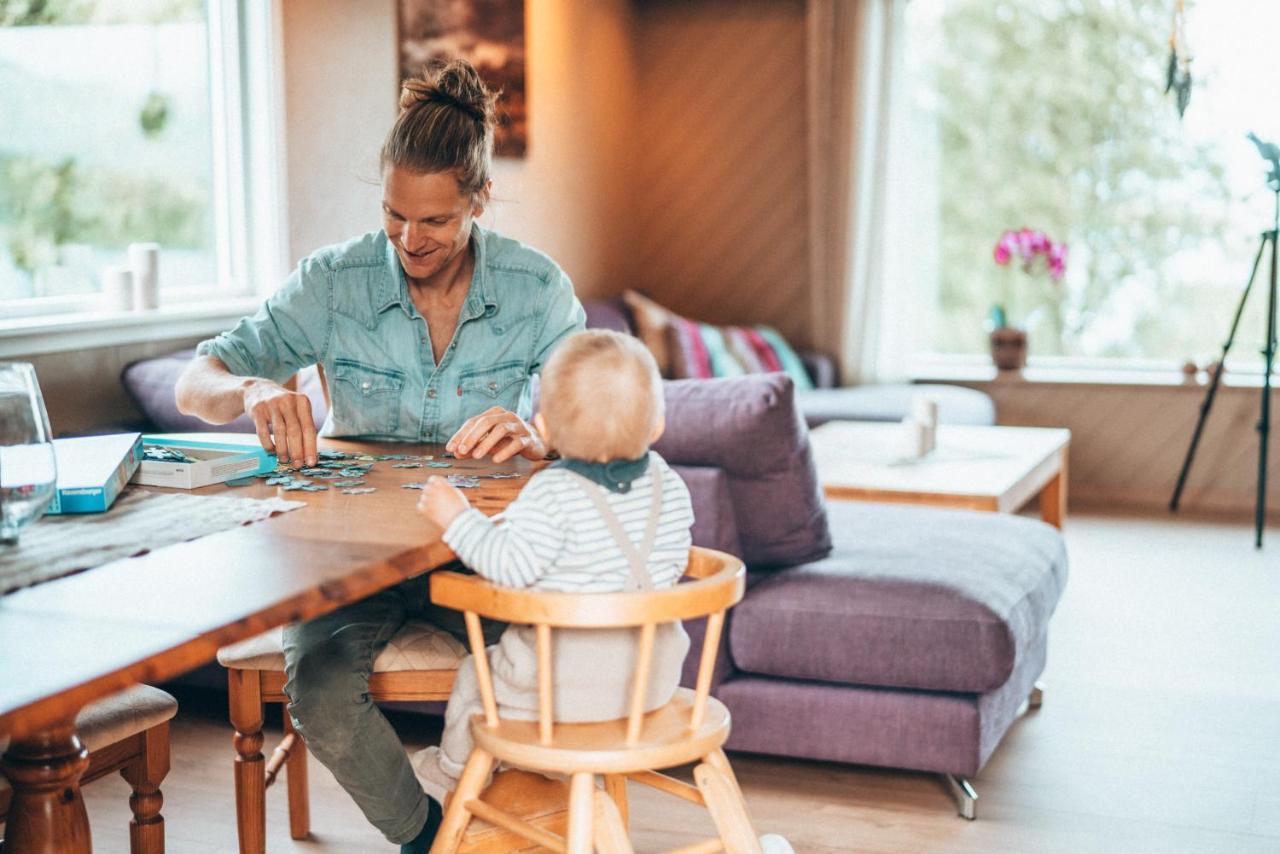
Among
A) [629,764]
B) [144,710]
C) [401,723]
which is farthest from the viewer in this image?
[401,723]

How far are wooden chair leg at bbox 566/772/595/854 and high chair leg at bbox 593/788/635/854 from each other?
14mm

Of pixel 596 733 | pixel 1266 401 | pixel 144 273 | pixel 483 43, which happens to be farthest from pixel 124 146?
pixel 1266 401

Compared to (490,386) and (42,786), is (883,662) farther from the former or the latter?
(42,786)

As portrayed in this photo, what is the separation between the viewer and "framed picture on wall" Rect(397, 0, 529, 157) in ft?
15.5

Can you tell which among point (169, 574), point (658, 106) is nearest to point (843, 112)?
point (658, 106)

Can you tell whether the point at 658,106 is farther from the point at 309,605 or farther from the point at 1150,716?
the point at 309,605

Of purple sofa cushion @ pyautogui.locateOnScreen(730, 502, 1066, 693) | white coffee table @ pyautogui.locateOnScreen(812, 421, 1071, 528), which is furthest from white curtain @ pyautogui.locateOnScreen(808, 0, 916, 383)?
purple sofa cushion @ pyautogui.locateOnScreen(730, 502, 1066, 693)

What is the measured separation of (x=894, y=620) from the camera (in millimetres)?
2695

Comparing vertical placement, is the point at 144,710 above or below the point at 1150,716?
above

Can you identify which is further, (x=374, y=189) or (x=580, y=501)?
(x=374, y=189)

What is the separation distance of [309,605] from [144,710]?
0.78 m

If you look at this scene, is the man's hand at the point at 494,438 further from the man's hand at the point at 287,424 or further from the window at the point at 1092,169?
the window at the point at 1092,169

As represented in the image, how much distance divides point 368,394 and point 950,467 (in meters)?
2.31

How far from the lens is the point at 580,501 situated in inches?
65.1
